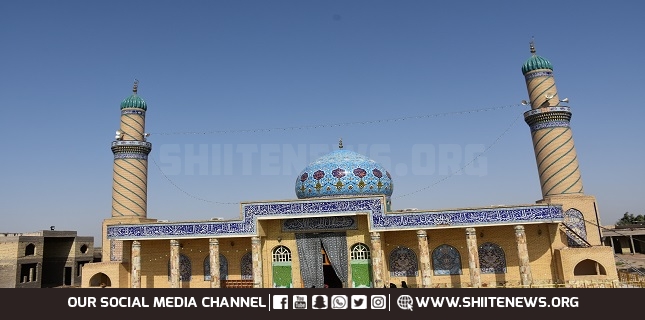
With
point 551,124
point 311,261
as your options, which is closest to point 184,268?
point 311,261

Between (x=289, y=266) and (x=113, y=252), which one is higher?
(x=113, y=252)

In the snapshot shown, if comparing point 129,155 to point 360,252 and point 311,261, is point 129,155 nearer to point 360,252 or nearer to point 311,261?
point 311,261

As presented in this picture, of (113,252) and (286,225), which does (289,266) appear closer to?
(286,225)

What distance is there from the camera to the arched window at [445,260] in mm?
19891

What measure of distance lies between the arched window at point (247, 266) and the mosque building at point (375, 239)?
0.05 m

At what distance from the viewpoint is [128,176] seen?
25.2 meters
